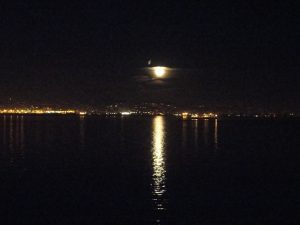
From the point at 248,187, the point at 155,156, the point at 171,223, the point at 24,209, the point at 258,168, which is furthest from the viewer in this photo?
the point at 155,156

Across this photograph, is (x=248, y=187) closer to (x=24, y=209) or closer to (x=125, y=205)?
(x=125, y=205)

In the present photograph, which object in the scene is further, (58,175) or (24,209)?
(58,175)

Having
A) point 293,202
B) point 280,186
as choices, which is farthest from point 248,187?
point 293,202

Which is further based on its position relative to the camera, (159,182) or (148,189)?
(159,182)

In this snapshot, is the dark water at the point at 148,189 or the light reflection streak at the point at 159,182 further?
the light reflection streak at the point at 159,182

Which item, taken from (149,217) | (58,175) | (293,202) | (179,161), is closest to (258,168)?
(179,161)

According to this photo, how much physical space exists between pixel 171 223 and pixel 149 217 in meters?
1.12

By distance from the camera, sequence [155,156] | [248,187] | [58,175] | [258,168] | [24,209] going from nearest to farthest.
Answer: [24,209], [248,187], [58,175], [258,168], [155,156]

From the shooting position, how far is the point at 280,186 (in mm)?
24922

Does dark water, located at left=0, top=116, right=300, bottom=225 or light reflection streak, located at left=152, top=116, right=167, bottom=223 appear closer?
dark water, located at left=0, top=116, right=300, bottom=225

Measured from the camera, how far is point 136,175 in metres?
27.9

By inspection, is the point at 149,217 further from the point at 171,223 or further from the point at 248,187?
the point at 248,187

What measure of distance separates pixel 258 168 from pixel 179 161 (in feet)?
20.2

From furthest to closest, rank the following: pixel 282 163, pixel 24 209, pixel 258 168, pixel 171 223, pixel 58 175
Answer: pixel 282 163
pixel 258 168
pixel 58 175
pixel 24 209
pixel 171 223
